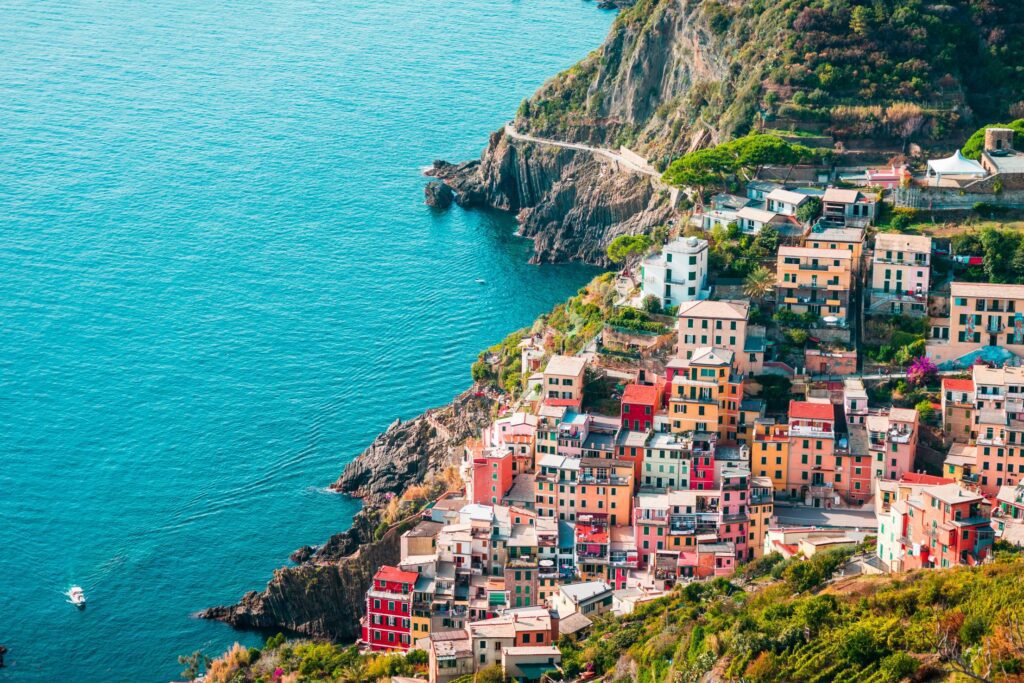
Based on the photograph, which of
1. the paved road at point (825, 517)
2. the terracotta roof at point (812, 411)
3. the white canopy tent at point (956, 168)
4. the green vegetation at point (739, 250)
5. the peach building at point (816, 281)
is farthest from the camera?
the white canopy tent at point (956, 168)

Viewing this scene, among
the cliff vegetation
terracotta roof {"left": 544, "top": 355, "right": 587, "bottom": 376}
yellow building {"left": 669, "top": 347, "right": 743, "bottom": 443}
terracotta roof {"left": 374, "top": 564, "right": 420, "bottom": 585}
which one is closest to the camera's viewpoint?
terracotta roof {"left": 374, "top": 564, "right": 420, "bottom": 585}

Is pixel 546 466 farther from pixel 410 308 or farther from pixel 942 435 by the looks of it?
pixel 410 308

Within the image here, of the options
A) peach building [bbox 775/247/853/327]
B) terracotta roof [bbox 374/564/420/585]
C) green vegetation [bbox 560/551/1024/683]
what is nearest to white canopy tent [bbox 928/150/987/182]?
peach building [bbox 775/247/853/327]

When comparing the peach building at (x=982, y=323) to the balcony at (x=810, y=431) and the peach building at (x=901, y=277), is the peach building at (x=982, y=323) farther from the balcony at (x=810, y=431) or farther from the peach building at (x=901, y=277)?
the balcony at (x=810, y=431)

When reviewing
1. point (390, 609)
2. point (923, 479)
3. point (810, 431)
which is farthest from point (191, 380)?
point (923, 479)

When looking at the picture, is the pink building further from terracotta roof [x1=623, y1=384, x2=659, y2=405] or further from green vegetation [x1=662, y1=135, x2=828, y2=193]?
green vegetation [x1=662, y1=135, x2=828, y2=193]

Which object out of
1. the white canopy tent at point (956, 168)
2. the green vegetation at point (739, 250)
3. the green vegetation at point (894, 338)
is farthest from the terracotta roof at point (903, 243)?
the white canopy tent at point (956, 168)
